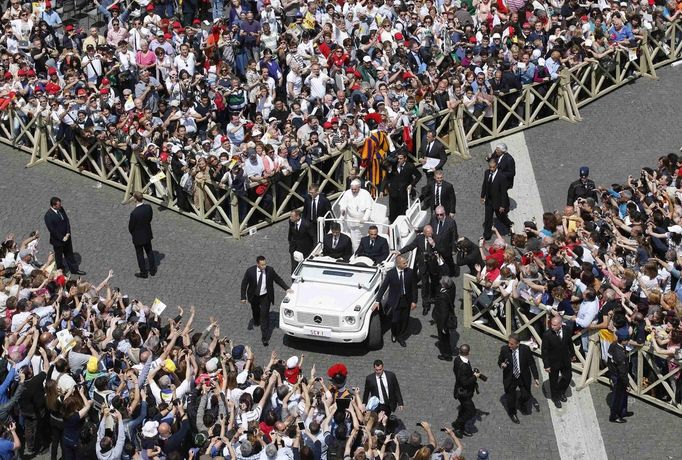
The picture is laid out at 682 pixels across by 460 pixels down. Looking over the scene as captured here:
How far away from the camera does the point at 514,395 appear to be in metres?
22.7

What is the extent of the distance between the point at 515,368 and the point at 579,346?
190 centimetres

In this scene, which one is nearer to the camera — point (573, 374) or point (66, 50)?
point (573, 374)

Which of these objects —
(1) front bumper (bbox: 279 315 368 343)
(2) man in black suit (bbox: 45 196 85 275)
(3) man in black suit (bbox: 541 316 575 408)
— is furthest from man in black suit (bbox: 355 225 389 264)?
(2) man in black suit (bbox: 45 196 85 275)

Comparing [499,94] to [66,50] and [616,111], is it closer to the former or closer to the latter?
[616,111]

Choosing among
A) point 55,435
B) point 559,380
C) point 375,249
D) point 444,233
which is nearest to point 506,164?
point 444,233

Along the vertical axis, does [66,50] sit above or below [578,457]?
above

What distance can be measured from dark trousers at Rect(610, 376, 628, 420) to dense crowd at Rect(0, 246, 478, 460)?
3174mm

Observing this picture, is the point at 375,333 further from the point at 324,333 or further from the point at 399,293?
the point at 324,333

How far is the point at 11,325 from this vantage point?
2309cm

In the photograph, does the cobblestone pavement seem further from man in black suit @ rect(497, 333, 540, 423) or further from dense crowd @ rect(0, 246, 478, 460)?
dense crowd @ rect(0, 246, 478, 460)

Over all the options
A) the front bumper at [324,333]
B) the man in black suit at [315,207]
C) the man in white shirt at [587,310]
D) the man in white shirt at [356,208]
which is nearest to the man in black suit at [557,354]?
the man in white shirt at [587,310]

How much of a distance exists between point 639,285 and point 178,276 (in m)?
9.06

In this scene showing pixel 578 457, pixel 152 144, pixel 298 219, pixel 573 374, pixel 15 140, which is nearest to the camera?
pixel 578 457

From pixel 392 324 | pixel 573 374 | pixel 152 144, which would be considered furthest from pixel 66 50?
pixel 573 374
